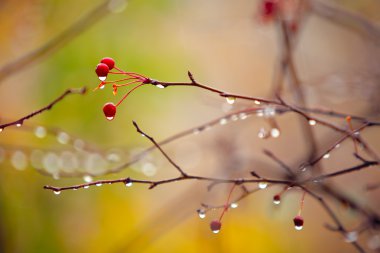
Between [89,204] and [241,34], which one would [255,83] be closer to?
[241,34]

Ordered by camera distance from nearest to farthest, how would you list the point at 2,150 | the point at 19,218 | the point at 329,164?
the point at 2,150 → the point at 19,218 → the point at 329,164

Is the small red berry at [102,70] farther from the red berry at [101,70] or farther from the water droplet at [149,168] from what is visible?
the water droplet at [149,168]

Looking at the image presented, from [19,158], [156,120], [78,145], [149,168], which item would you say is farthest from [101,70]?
[156,120]

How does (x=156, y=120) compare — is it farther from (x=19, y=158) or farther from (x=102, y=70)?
(x=102, y=70)

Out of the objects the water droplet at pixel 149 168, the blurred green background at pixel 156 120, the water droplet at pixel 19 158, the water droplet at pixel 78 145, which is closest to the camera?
the water droplet at pixel 78 145

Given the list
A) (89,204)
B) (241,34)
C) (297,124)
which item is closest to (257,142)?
(297,124)

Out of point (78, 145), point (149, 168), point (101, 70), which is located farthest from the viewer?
point (149, 168)

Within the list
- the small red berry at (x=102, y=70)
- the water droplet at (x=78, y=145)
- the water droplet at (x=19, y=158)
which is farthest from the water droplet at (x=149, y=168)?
the small red berry at (x=102, y=70)

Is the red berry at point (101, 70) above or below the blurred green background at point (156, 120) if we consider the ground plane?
below
